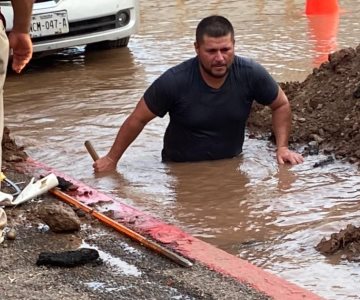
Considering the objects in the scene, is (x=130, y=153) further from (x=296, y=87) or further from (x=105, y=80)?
(x=105, y=80)

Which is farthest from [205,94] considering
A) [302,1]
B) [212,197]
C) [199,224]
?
[302,1]

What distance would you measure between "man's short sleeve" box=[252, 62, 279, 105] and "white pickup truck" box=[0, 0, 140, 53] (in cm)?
380

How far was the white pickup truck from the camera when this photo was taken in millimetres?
10188

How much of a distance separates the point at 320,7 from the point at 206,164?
25.6 feet

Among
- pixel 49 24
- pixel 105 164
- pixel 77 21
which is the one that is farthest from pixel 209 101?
pixel 77 21

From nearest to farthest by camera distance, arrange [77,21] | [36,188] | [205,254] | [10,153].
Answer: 1. [205,254]
2. [36,188]
3. [10,153]
4. [77,21]

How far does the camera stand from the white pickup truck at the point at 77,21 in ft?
33.4

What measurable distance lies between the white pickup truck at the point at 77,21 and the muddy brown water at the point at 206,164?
0.36 meters

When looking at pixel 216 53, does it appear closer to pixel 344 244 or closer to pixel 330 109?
pixel 330 109

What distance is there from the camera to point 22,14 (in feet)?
15.8

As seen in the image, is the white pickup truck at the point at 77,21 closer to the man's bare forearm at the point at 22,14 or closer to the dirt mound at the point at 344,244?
the man's bare forearm at the point at 22,14

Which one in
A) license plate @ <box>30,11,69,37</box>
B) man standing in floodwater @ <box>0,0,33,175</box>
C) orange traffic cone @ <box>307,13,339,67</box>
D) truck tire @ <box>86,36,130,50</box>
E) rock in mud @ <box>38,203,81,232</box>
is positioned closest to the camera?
man standing in floodwater @ <box>0,0,33,175</box>

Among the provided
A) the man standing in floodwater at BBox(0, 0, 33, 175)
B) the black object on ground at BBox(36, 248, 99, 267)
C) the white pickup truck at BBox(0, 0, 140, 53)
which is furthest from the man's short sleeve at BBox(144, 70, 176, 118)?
the white pickup truck at BBox(0, 0, 140, 53)

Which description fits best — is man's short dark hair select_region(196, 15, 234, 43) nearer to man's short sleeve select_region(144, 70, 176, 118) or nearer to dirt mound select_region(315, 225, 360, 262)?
man's short sleeve select_region(144, 70, 176, 118)
